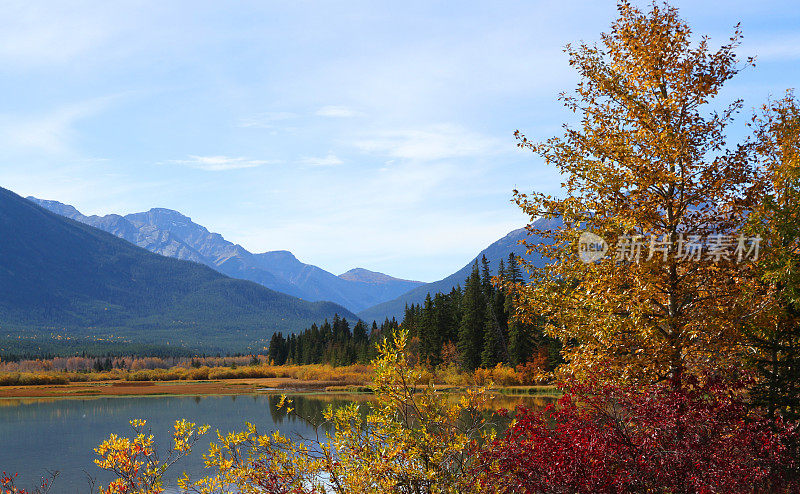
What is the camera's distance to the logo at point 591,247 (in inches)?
509

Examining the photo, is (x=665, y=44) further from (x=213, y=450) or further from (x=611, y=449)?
(x=213, y=450)

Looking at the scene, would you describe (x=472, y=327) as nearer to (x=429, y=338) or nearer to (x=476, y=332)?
(x=476, y=332)

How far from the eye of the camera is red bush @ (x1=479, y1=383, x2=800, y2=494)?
8.84 m

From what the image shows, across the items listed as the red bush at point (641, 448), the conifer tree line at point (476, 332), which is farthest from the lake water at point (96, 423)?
the red bush at point (641, 448)

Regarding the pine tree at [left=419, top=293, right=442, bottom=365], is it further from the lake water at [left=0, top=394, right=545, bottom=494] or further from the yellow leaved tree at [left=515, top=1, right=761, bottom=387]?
the yellow leaved tree at [left=515, top=1, right=761, bottom=387]

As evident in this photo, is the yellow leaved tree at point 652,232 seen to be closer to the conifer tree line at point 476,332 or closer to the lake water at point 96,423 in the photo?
the lake water at point 96,423

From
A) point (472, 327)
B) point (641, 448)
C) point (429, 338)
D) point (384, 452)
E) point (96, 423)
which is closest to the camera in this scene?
point (384, 452)

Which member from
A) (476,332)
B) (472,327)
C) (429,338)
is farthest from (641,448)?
(429,338)

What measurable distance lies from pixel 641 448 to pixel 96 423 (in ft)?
174

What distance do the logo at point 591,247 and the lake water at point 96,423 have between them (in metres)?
19.9

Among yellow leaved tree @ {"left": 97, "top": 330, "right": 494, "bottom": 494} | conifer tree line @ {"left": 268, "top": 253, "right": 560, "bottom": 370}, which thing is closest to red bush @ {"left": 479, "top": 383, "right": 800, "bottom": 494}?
yellow leaved tree @ {"left": 97, "top": 330, "right": 494, "bottom": 494}

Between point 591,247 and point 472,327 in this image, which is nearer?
point 591,247

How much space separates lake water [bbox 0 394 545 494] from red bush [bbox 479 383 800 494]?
21194 mm

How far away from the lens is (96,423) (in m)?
52.2
